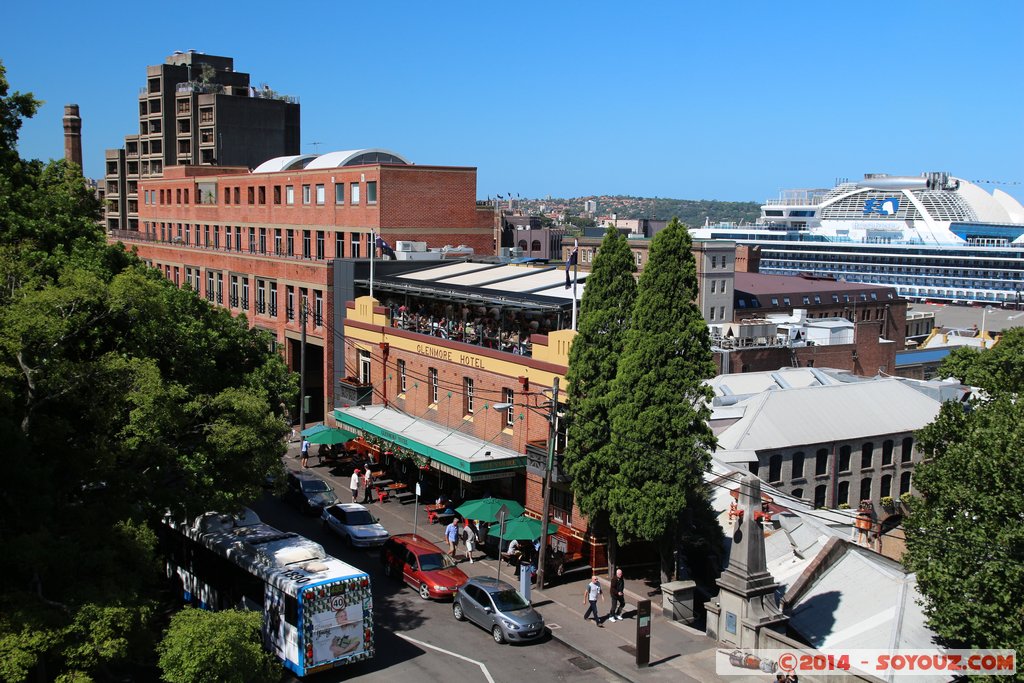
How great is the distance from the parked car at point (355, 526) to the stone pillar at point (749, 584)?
12695 millimetres

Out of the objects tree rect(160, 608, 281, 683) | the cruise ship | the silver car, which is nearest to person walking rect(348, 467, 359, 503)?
the silver car

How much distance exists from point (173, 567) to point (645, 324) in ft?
50.4

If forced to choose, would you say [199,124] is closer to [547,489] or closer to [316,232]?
[316,232]

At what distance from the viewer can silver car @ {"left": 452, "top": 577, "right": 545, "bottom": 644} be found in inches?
989

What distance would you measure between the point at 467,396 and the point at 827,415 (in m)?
16.0

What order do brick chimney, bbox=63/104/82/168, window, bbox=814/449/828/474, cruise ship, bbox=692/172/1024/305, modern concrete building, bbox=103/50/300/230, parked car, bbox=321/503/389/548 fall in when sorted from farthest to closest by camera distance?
cruise ship, bbox=692/172/1024/305 → modern concrete building, bbox=103/50/300/230 → brick chimney, bbox=63/104/82/168 → window, bbox=814/449/828/474 → parked car, bbox=321/503/389/548

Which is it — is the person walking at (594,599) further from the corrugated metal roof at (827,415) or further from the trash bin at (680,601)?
the corrugated metal roof at (827,415)

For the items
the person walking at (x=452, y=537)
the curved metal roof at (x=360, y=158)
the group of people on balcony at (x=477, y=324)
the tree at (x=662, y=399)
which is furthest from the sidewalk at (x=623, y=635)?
the curved metal roof at (x=360, y=158)

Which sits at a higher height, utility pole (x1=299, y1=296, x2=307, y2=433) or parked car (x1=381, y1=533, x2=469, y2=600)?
utility pole (x1=299, y1=296, x2=307, y2=433)

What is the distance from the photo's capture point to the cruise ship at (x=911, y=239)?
148m

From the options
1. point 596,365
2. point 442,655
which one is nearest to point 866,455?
point 596,365

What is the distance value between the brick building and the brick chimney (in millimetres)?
26451

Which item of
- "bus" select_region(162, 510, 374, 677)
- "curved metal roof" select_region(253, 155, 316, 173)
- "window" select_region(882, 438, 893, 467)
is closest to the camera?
"bus" select_region(162, 510, 374, 677)

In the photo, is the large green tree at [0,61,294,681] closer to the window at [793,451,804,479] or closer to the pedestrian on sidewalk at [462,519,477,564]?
the pedestrian on sidewalk at [462,519,477,564]
